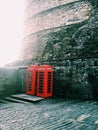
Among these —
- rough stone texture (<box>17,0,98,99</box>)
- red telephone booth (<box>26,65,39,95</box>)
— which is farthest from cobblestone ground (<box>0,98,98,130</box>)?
red telephone booth (<box>26,65,39,95</box>)

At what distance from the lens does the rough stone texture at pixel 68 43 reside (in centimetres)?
865

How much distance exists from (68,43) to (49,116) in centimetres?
492

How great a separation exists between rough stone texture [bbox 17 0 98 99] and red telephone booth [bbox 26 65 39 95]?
1.02 meters

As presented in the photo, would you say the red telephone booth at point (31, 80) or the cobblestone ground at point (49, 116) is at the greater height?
the red telephone booth at point (31, 80)

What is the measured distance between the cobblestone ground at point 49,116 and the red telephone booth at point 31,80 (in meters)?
1.51

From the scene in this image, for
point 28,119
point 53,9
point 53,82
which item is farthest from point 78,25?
point 28,119

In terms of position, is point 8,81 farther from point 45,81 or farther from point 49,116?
point 49,116

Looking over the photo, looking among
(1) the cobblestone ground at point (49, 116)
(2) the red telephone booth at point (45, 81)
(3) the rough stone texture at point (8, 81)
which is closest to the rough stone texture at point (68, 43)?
(2) the red telephone booth at point (45, 81)

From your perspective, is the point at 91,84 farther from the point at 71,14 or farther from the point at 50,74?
the point at 71,14

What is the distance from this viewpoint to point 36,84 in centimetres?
955

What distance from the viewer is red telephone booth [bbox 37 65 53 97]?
901 cm

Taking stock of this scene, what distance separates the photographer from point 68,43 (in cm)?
1011

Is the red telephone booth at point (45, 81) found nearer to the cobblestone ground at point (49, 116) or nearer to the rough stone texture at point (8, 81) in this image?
the cobblestone ground at point (49, 116)

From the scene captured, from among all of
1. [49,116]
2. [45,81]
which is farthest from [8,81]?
[49,116]
